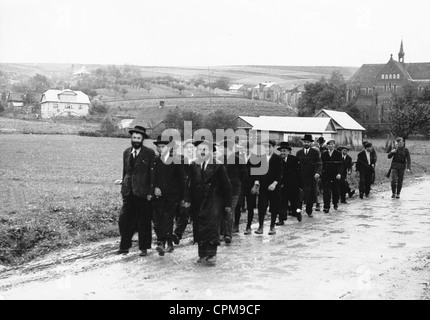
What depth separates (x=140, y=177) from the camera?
10.4m

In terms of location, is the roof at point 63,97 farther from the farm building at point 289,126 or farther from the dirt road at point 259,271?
the dirt road at point 259,271

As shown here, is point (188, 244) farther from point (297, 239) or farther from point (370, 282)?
point (370, 282)

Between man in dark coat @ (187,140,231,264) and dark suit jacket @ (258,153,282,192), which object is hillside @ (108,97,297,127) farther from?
man in dark coat @ (187,140,231,264)

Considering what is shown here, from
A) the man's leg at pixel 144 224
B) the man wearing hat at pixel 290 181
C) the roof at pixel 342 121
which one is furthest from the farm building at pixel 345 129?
the man's leg at pixel 144 224

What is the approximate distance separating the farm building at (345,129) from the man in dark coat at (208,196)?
69.4m

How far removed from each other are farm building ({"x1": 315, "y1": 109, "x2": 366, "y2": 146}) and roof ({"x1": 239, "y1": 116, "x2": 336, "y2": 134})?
2584 mm

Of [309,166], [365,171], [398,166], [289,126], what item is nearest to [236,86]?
[289,126]

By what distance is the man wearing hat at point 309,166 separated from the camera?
15820 millimetres

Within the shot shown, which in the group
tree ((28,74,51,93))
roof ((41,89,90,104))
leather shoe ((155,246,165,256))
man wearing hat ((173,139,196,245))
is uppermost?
tree ((28,74,51,93))

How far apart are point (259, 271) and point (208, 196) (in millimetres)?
1725

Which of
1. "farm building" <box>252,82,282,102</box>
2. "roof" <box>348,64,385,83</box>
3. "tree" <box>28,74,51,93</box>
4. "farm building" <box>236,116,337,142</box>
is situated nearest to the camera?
"farm building" <box>236,116,337,142</box>

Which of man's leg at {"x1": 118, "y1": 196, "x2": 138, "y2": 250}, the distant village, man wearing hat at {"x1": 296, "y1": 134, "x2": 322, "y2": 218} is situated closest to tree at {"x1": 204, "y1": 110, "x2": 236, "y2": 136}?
the distant village

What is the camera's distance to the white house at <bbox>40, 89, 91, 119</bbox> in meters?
73.8
